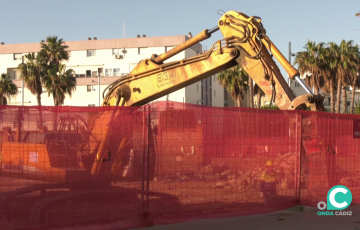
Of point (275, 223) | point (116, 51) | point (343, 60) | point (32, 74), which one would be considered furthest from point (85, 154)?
point (116, 51)

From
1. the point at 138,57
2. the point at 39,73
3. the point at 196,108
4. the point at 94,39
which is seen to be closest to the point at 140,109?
the point at 196,108

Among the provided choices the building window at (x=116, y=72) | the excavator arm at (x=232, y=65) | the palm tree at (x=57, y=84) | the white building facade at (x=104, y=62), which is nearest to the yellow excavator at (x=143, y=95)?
the excavator arm at (x=232, y=65)

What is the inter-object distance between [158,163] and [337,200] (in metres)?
3.90

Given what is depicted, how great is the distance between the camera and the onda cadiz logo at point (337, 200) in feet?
28.1

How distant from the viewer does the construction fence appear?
6691 millimetres

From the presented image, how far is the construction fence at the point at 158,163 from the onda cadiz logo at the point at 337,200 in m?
0.10

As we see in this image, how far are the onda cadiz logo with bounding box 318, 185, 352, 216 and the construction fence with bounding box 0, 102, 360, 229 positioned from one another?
103 millimetres

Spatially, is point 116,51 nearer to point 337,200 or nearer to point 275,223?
point 337,200

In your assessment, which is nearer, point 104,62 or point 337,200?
point 337,200

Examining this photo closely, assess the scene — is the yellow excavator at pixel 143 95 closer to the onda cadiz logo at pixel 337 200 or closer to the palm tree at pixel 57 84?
the onda cadiz logo at pixel 337 200

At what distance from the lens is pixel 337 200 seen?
8.76 meters

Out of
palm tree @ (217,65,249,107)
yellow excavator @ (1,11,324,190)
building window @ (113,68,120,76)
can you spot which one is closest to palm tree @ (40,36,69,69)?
building window @ (113,68,120,76)

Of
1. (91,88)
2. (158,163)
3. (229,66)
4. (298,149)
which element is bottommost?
(158,163)

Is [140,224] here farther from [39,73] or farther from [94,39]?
[94,39]
